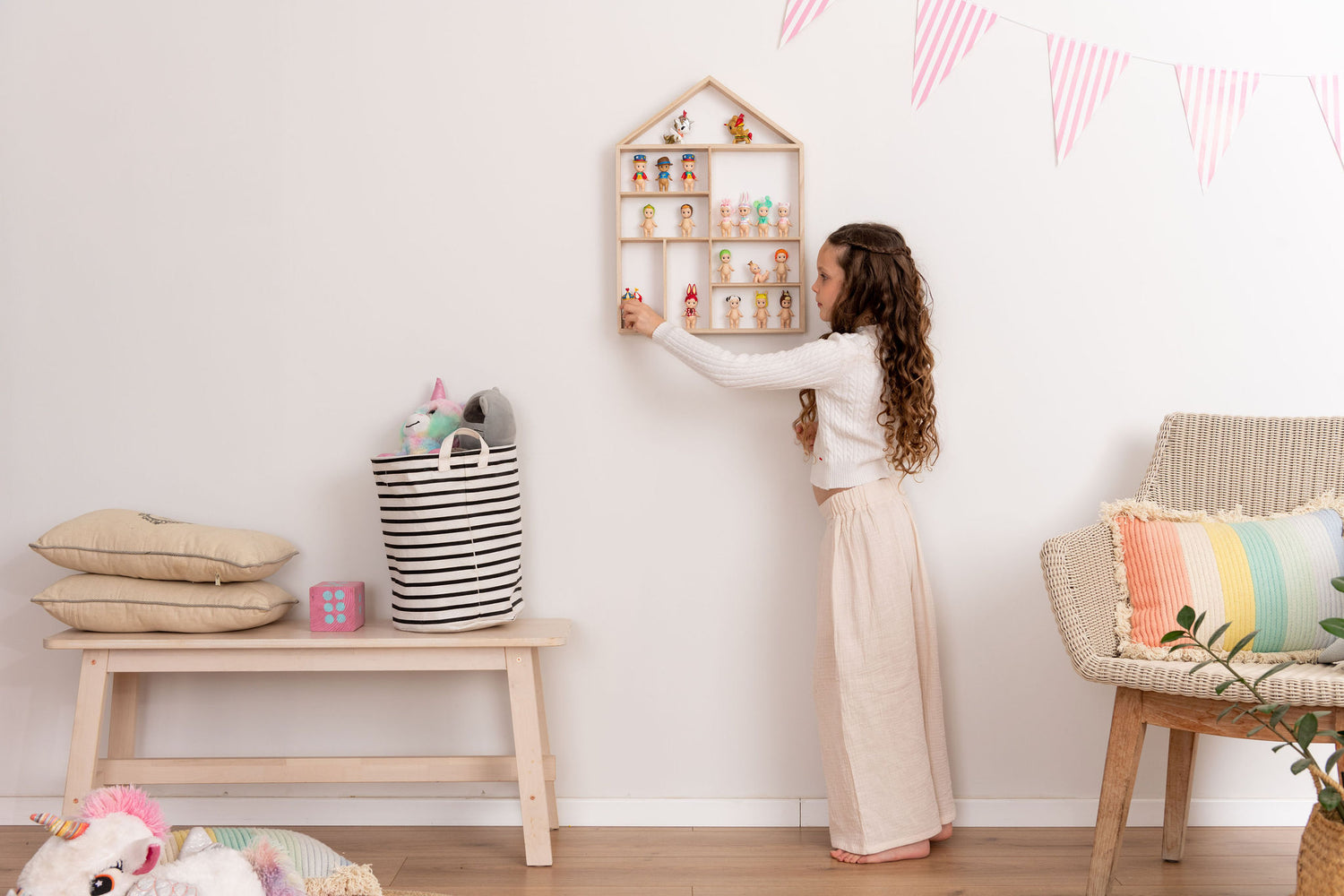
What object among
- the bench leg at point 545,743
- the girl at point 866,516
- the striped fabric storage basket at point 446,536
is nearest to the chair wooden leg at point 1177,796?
the girl at point 866,516

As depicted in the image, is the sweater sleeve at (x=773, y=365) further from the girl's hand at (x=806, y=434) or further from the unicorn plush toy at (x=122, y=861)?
the unicorn plush toy at (x=122, y=861)

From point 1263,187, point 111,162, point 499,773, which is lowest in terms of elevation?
point 499,773

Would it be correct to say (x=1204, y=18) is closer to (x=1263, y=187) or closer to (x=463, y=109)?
(x=1263, y=187)

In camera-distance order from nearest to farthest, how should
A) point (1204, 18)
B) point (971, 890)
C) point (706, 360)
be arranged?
1. point (971, 890)
2. point (706, 360)
3. point (1204, 18)

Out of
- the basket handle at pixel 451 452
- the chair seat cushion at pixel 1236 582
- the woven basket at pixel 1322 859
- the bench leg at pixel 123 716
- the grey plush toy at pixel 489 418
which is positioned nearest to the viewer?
the woven basket at pixel 1322 859

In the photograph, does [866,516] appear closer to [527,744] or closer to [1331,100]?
[527,744]

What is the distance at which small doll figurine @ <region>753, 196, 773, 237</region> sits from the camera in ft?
6.66

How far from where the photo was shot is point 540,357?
2.08m

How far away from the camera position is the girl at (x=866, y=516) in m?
1.87

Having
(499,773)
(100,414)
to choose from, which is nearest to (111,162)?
(100,414)

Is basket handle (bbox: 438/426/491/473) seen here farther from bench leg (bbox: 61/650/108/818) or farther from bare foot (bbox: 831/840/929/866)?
bare foot (bbox: 831/840/929/866)

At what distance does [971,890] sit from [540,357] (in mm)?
1296

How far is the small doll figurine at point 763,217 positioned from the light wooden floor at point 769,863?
Answer: 123 centimetres

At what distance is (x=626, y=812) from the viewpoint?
2.08 meters
